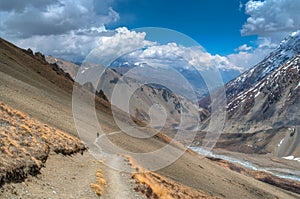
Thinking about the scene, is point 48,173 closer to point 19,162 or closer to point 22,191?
point 19,162

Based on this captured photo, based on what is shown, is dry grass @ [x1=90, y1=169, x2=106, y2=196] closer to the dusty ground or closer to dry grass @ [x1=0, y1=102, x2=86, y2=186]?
the dusty ground

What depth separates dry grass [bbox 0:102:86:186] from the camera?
695 inches

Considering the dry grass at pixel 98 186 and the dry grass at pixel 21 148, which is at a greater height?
the dry grass at pixel 21 148

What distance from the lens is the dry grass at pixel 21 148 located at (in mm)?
17641

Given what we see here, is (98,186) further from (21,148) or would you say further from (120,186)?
(21,148)

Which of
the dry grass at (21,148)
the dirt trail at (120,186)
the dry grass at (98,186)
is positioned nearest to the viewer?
the dry grass at (21,148)

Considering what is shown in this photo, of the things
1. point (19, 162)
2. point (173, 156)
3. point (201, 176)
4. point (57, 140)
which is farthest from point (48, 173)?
point (201, 176)

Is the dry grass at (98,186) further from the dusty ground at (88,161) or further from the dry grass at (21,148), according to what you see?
the dry grass at (21,148)

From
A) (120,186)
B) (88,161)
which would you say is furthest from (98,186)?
(88,161)

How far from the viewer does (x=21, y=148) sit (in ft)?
70.0

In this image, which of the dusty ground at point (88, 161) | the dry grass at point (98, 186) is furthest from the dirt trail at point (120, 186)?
the dry grass at point (98, 186)

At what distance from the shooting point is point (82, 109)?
75250mm

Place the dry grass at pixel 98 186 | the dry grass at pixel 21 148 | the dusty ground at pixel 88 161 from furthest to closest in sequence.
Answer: the dusty ground at pixel 88 161 → the dry grass at pixel 98 186 → the dry grass at pixel 21 148

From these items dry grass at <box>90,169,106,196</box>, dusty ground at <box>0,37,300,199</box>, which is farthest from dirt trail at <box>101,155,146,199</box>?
dry grass at <box>90,169,106,196</box>
